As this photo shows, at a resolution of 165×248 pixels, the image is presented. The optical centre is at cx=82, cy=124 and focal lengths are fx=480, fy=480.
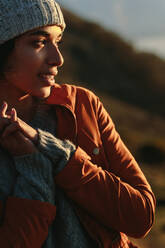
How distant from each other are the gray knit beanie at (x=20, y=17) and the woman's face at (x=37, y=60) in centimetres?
4

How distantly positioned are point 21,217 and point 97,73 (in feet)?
97.4

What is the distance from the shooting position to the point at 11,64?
258 centimetres

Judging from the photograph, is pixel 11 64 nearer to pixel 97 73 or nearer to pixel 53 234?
pixel 53 234

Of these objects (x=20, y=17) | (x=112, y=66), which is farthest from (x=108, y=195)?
(x=112, y=66)

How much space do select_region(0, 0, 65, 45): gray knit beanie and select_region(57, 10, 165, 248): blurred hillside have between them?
15.1 metres

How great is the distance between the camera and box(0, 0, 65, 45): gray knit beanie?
98.0 inches

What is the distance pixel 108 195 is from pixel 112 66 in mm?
31612

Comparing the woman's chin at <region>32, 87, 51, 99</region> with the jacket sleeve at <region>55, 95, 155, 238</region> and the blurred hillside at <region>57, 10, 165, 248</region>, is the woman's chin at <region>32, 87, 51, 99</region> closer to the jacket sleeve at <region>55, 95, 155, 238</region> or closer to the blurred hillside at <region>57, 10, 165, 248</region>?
the jacket sleeve at <region>55, 95, 155, 238</region>

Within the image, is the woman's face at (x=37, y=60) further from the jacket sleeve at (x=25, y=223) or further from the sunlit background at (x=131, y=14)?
the sunlit background at (x=131, y=14)

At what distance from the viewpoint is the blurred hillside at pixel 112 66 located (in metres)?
29.6

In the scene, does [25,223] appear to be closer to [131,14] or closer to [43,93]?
[43,93]

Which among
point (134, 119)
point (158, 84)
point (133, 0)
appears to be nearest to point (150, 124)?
point (134, 119)

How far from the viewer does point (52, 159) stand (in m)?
2.33

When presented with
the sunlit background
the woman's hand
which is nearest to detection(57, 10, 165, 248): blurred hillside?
the woman's hand
